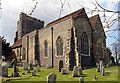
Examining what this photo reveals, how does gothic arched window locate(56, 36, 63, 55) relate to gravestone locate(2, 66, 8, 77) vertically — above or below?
above

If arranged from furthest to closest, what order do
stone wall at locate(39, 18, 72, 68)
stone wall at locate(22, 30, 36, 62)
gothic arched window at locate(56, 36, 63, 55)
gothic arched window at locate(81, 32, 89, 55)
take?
stone wall at locate(22, 30, 36, 62) < gothic arched window at locate(56, 36, 63, 55) < gothic arched window at locate(81, 32, 89, 55) < stone wall at locate(39, 18, 72, 68)

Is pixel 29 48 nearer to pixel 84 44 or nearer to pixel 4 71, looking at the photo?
pixel 84 44

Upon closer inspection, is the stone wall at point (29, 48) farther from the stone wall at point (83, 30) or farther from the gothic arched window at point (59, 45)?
the stone wall at point (83, 30)

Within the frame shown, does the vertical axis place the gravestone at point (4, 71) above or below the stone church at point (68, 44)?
below

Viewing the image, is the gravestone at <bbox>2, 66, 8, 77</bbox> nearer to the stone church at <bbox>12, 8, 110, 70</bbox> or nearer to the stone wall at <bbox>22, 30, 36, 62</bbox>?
the stone church at <bbox>12, 8, 110, 70</bbox>

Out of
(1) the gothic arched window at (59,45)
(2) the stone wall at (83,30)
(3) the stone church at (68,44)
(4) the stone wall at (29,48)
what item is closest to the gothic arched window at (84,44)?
(3) the stone church at (68,44)

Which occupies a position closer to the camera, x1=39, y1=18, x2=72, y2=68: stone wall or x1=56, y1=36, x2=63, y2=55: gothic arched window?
x1=39, y1=18, x2=72, y2=68: stone wall

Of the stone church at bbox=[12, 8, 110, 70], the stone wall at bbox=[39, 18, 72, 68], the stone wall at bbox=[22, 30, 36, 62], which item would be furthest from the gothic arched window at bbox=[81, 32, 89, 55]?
the stone wall at bbox=[22, 30, 36, 62]

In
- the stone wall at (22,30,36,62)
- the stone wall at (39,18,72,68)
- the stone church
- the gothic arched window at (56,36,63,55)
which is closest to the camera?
the stone church

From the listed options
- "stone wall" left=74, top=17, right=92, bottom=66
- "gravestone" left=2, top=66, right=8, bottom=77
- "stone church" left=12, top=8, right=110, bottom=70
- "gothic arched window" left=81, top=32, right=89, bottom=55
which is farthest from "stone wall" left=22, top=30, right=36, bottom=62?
"gravestone" left=2, top=66, right=8, bottom=77

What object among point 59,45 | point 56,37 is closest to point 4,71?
point 59,45

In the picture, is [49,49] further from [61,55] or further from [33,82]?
[33,82]

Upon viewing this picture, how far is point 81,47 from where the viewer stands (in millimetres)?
39219

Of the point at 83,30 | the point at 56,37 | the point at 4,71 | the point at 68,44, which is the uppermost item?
the point at 83,30
